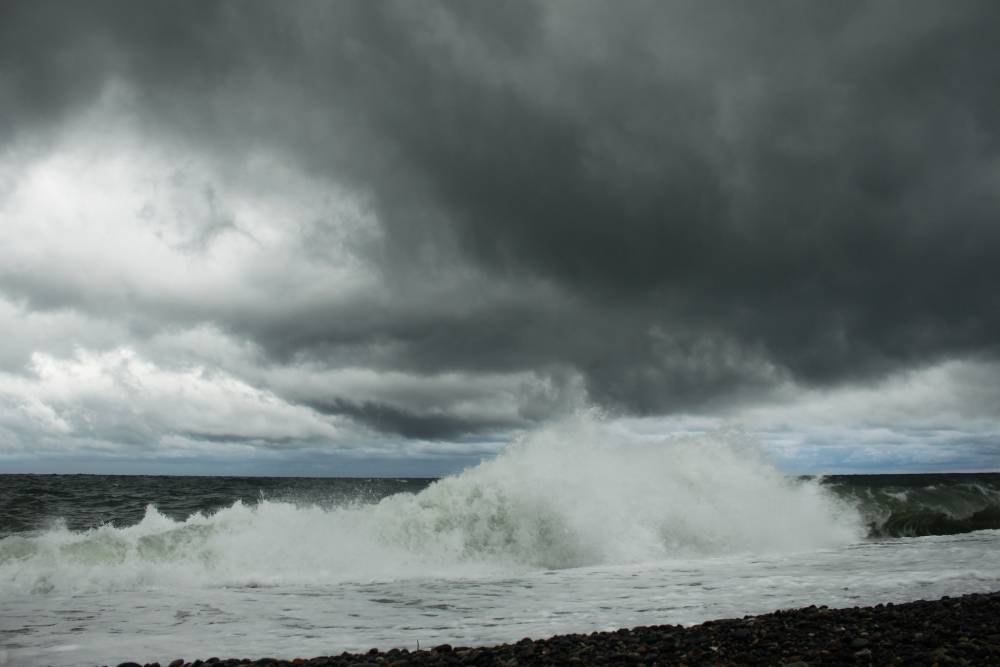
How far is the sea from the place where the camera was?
9352mm

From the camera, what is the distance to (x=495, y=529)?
1911cm

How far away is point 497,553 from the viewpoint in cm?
1809

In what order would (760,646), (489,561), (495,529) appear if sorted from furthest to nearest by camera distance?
1. (495,529)
2. (489,561)
3. (760,646)

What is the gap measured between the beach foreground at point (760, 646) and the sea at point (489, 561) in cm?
92

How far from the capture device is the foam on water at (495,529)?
15.1 m

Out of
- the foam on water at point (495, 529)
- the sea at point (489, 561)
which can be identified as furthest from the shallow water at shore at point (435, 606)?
the foam on water at point (495, 529)

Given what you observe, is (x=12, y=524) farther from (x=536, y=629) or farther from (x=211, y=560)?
(x=536, y=629)

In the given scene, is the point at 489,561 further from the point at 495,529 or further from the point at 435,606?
the point at 435,606

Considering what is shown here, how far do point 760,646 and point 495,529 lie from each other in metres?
12.6

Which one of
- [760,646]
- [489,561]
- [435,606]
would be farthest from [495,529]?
[760,646]

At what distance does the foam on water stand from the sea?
7 cm

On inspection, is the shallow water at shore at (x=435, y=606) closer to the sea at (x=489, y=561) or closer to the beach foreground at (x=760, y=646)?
the sea at (x=489, y=561)

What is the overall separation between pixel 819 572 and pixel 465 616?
883 cm

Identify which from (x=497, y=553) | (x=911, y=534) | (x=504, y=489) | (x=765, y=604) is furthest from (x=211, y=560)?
(x=911, y=534)
